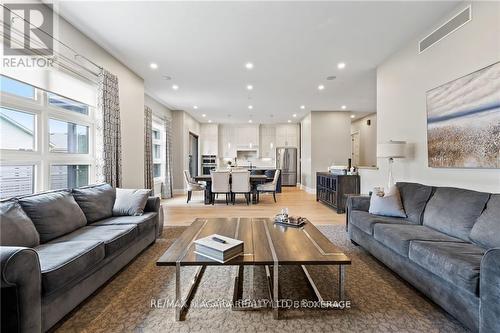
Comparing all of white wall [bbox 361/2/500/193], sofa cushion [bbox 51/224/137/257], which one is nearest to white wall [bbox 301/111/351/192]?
white wall [bbox 361/2/500/193]

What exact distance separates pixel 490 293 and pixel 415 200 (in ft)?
5.45

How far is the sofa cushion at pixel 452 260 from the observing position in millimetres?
1472

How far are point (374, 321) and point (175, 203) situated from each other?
5604 millimetres

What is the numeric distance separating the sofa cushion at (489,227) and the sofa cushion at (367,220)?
754 millimetres

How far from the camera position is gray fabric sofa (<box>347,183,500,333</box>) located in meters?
1.38

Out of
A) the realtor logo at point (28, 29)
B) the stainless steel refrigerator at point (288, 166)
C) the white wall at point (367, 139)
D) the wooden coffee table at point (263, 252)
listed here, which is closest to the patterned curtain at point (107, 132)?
the realtor logo at point (28, 29)

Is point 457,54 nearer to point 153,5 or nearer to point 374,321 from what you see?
point 374,321

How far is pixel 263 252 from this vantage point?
5.97ft

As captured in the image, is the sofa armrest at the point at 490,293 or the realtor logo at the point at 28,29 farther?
the realtor logo at the point at 28,29

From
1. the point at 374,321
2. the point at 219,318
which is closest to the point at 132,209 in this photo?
the point at 219,318

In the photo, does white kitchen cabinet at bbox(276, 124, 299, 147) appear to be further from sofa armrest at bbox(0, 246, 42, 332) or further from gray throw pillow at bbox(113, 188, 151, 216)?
sofa armrest at bbox(0, 246, 42, 332)

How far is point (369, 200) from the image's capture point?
3.27 metres

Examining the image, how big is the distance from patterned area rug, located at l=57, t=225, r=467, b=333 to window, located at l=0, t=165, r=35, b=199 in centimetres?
149

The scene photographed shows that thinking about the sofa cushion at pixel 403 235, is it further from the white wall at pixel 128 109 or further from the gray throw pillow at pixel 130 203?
the white wall at pixel 128 109
